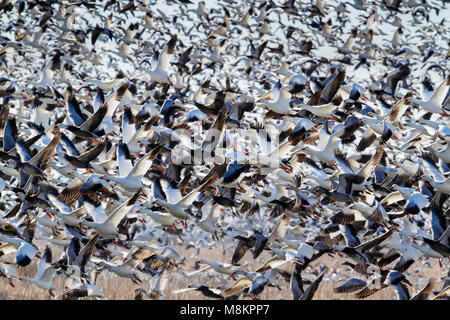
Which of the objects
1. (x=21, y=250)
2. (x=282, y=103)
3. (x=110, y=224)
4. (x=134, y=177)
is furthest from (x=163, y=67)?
(x=21, y=250)

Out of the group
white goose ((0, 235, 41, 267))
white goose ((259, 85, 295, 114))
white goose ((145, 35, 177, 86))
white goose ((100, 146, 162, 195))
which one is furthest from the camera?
white goose ((145, 35, 177, 86))

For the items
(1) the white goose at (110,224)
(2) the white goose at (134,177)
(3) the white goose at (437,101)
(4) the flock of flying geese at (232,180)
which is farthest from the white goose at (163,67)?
(3) the white goose at (437,101)

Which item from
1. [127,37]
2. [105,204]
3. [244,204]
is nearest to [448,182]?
[244,204]

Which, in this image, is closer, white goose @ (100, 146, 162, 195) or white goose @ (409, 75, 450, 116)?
white goose @ (100, 146, 162, 195)

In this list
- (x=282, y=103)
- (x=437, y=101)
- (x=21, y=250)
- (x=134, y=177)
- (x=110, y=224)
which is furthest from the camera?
(x=282, y=103)

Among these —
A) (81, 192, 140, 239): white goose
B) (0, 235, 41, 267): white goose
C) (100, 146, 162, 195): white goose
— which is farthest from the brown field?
(81, 192, 140, 239): white goose

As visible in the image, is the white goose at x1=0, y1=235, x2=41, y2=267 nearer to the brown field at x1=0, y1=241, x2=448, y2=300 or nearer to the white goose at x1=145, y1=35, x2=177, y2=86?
the brown field at x1=0, y1=241, x2=448, y2=300

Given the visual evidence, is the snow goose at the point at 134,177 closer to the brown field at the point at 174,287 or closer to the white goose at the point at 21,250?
the white goose at the point at 21,250

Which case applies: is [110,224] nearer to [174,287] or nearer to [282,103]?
[282,103]

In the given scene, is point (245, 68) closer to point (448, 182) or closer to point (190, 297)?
point (190, 297)

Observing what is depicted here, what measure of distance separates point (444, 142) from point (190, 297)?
630 centimetres

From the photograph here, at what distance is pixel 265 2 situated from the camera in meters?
15.7

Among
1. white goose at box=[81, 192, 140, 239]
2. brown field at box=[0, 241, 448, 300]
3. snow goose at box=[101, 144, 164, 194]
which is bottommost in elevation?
brown field at box=[0, 241, 448, 300]

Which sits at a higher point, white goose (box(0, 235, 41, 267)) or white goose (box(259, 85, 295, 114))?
white goose (box(259, 85, 295, 114))
